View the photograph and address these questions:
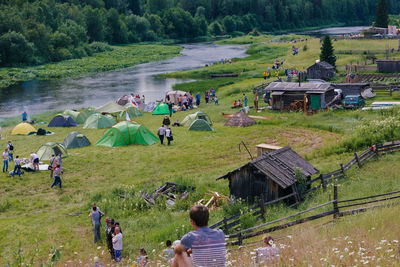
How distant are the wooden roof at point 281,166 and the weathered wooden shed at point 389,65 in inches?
1370

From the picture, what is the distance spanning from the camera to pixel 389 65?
1863 inches

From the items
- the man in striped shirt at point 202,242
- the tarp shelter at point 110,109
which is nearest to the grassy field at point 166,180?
the man in striped shirt at point 202,242

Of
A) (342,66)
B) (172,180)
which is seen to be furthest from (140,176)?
(342,66)

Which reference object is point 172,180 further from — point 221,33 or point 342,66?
point 221,33

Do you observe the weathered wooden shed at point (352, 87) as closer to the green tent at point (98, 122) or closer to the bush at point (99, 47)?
the green tent at point (98, 122)

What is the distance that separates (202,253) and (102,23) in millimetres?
112131

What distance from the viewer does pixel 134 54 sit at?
97812 millimetres

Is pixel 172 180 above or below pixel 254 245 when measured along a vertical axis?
below

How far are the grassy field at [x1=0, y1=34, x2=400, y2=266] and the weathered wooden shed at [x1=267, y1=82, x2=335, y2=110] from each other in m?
1.80

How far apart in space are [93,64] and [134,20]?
45.0 meters

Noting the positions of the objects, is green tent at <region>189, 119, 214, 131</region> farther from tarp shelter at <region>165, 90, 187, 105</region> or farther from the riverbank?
the riverbank

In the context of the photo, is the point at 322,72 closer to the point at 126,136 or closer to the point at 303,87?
the point at 303,87

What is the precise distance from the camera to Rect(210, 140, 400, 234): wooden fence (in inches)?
488

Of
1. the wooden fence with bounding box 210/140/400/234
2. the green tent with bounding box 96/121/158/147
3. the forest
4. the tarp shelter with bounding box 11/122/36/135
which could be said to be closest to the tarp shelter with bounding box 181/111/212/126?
the green tent with bounding box 96/121/158/147
